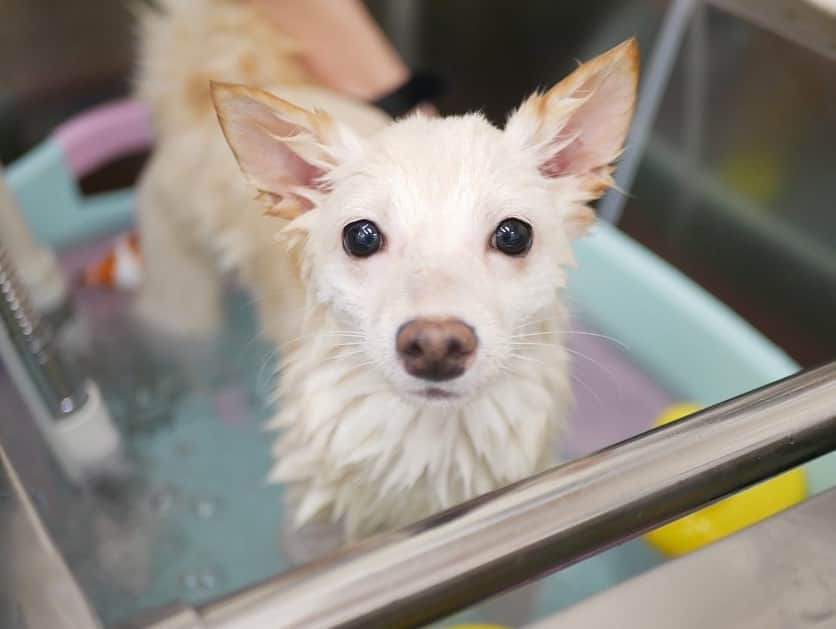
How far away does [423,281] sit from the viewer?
0.65 metres

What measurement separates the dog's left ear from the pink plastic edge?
3.78ft

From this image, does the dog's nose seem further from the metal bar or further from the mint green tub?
the mint green tub

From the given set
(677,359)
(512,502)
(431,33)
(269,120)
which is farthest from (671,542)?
(431,33)

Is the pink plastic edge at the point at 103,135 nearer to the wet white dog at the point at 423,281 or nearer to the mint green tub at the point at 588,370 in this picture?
the mint green tub at the point at 588,370

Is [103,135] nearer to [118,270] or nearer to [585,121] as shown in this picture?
[118,270]

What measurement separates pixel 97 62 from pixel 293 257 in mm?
1194

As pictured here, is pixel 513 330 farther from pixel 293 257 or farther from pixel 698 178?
pixel 698 178

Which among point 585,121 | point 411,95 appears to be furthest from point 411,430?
point 411,95

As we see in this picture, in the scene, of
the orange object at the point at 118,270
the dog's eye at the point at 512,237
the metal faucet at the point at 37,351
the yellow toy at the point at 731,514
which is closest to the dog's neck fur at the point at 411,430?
the dog's eye at the point at 512,237

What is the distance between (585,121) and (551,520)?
1.16ft

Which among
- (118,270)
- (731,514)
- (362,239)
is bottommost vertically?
(731,514)

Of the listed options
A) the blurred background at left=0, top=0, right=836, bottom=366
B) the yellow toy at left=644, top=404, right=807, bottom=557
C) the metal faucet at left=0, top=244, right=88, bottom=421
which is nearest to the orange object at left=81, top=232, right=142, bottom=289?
the blurred background at left=0, top=0, right=836, bottom=366

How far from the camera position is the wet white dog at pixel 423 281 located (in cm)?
65

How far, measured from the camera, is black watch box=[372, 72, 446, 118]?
126 cm
